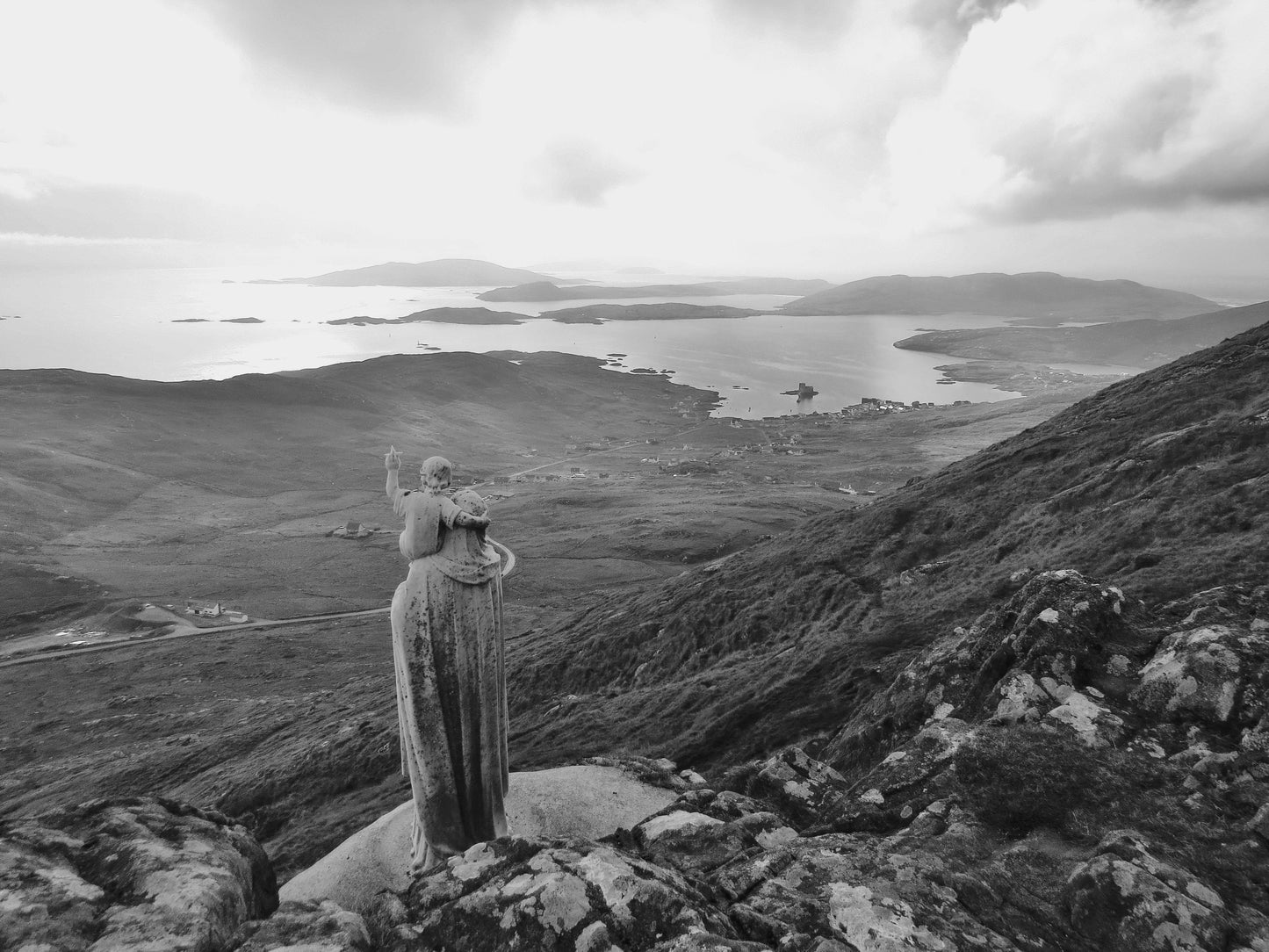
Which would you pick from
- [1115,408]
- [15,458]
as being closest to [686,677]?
[1115,408]

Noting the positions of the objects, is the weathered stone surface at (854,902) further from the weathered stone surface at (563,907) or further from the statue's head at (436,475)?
the statue's head at (436,475)

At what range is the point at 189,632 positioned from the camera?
161ft

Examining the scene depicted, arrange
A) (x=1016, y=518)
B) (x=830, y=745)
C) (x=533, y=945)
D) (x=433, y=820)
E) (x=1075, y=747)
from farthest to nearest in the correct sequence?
1. (x=1016, y=518)
2. (x=830, y=745)
3. (x=433, y=820)
4. (x=1075, y=747)
5. (x=533, y=945)

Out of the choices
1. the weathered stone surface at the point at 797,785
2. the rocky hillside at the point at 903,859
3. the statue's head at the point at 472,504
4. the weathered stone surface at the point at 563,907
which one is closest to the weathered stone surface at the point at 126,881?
the rocky hillside at the point at 903,859

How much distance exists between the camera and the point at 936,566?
23.1 m

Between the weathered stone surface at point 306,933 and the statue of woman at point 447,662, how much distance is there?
2364 mm

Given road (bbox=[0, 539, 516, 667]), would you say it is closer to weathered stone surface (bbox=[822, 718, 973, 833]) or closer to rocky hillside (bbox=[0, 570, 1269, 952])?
weathered stone surface (bbox=[822, 718, 973, 833])

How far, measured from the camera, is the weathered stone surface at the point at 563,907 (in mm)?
5477

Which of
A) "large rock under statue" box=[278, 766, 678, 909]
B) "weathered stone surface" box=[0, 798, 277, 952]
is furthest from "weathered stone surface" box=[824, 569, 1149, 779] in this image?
"weathered stone surface" box=[0, 798, 277, 952]

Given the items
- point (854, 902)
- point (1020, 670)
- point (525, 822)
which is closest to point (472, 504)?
point (525, 822)

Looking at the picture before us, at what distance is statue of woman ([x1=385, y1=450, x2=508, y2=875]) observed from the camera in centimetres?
840

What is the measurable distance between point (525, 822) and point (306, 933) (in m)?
4.56

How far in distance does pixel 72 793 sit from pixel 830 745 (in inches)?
950

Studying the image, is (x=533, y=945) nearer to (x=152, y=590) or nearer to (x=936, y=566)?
(x=936, y=566)
